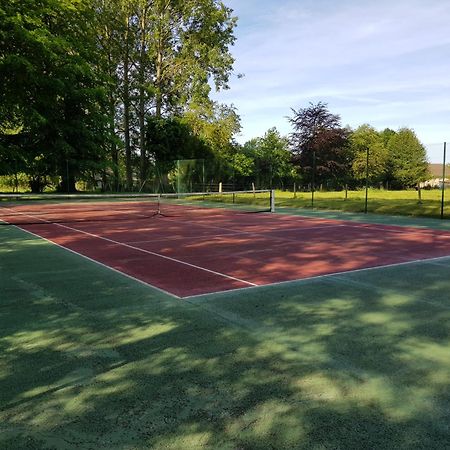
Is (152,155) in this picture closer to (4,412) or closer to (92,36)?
(92,36)

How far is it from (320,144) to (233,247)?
46558 millimetres

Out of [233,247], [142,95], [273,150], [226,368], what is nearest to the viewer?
[226,368]

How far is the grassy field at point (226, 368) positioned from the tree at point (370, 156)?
177ft

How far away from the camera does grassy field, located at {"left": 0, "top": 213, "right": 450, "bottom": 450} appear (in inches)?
109

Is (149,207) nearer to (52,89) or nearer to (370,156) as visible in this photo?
(52,89)

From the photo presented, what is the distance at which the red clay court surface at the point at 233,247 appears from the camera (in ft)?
24.0

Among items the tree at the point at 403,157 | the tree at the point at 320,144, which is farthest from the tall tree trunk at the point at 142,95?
the tree at the point at 403,157

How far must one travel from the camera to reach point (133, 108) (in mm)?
47438

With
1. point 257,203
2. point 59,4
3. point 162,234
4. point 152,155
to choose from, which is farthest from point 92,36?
point 162,234

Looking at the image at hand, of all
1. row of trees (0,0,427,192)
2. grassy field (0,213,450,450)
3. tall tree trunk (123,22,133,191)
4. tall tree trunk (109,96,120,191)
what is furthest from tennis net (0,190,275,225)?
grassy field (0,213,450,450)

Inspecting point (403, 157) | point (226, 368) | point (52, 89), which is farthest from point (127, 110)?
Answer: point (226, 368)

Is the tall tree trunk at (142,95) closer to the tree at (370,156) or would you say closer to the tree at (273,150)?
the tree at (273,150)

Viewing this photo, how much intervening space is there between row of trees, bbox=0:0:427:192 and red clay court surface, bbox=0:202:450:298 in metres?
15.4

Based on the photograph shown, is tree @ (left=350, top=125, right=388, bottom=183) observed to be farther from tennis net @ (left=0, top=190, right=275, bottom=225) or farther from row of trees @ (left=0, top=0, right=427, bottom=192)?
tennis net @ (left=0, top=190, right=275, bottom=225)
